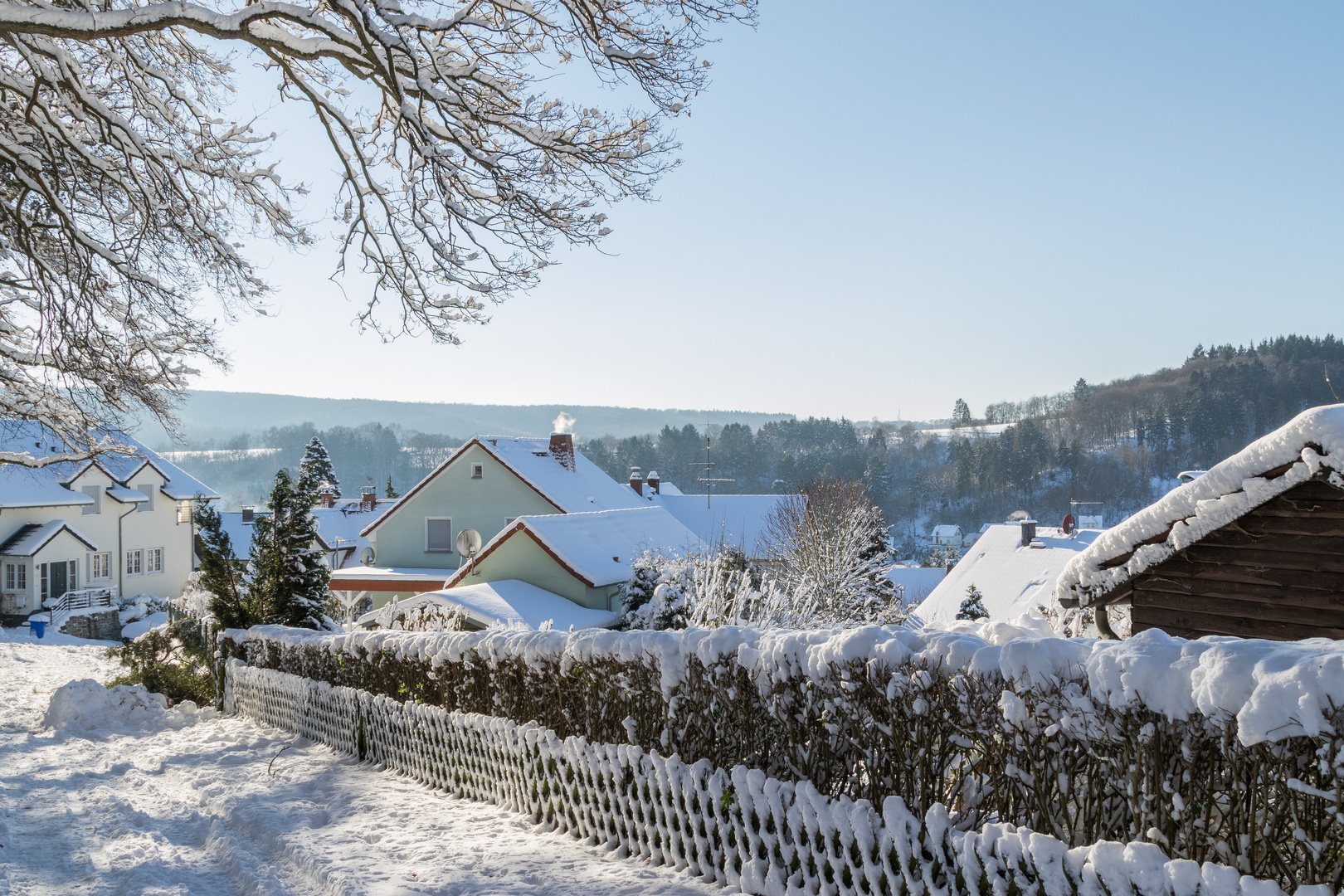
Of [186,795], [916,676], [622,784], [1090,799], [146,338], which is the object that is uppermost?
[146,338]

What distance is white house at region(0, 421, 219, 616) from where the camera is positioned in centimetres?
3247

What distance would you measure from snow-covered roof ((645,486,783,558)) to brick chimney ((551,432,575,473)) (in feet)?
41.1

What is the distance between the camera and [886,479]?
93812 mm

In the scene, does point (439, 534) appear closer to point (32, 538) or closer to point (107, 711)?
point (32, 538)

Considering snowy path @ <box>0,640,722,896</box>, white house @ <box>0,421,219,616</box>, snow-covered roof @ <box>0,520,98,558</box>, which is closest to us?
snowy path @ <box>0,640,722,896</box>

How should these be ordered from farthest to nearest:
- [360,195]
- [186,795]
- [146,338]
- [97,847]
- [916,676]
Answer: [146,338] → [360,195] → [186,795] → [97,847] → [916,676]

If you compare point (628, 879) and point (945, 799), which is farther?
point (628, 879)

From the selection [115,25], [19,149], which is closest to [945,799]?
[115,25]

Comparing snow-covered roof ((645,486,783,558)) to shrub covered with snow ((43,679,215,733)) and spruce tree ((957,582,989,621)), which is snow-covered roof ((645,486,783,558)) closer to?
spruce tree ((957,582,989,621))

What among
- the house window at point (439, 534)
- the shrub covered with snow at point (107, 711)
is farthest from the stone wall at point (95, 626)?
the shrub covered with snow at point (107, 711)

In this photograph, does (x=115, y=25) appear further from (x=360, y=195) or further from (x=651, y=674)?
(x=651, y=674)

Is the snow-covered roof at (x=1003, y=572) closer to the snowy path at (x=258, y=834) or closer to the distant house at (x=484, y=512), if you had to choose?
the distant house at (x=484, y=512)

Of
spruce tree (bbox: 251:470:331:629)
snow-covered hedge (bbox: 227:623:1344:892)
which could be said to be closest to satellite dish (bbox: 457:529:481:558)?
spruce tree (bbox: 251:470:331:629)

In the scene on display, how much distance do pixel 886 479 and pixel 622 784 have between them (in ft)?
303
